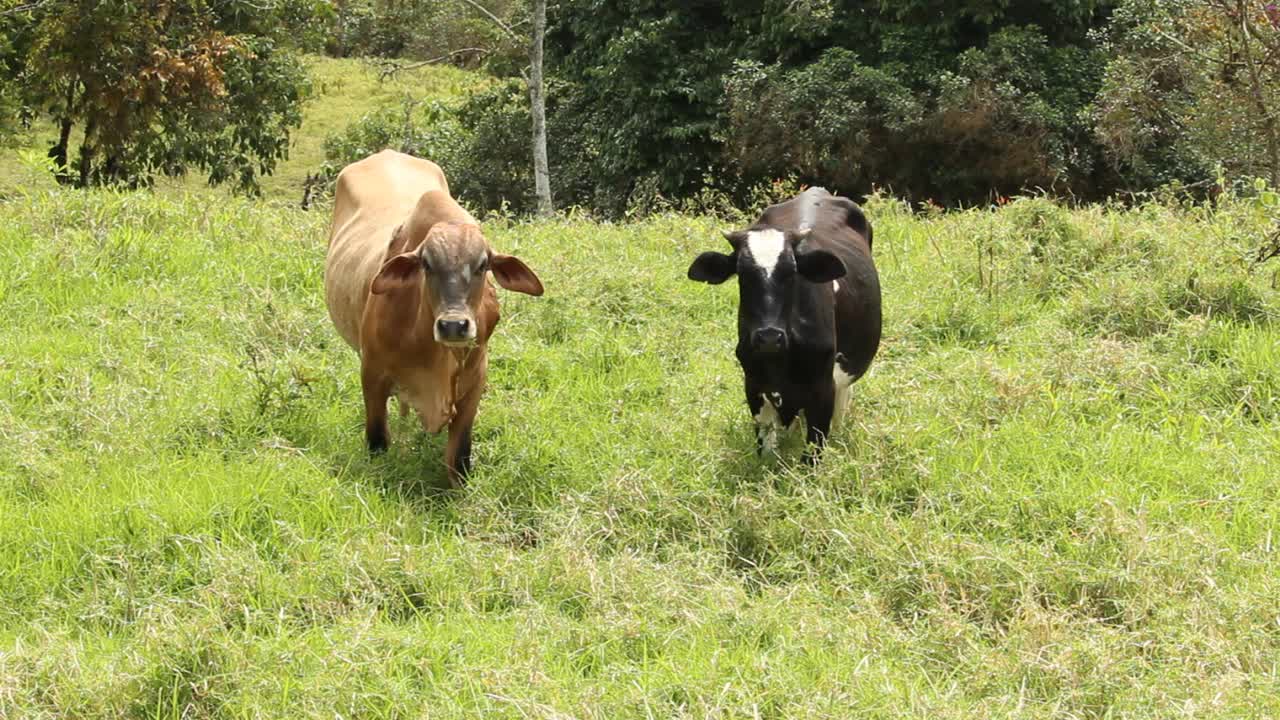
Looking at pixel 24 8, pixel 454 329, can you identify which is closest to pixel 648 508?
pixel 454 329

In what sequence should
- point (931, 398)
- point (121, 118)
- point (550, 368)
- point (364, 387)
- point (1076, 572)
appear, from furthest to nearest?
point (121, 118) → point (550, 368) → point (931, 398) → point (364, 387) → point (1076, 572)

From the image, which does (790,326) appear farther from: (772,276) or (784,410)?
(784,410)

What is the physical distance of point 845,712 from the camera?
13.2ft

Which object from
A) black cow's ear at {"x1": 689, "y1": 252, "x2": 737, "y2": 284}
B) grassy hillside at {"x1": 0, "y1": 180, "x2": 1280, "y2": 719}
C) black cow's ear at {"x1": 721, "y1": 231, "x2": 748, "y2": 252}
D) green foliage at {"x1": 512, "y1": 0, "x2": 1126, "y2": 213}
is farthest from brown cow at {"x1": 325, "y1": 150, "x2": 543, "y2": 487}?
green foliage at {"x1": 512, "y1": 0, "x2": 1126, "y2": 213}

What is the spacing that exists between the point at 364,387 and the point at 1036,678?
3.10 meters

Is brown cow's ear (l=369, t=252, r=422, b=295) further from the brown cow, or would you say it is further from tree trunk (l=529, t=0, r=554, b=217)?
tree trunk (l=529, t=0, r=554, b=217)

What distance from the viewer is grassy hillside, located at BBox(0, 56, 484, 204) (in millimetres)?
22047

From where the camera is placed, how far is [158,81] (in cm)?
1467

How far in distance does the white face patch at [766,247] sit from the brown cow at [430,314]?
2.94 ft

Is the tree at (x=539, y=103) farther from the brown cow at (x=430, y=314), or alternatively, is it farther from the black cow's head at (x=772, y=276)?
the black cow's head at (x=772, y=276)

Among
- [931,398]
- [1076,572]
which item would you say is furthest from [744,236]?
[1076,572]

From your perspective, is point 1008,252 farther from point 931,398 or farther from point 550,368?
point 550,368

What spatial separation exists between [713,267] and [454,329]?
136 cm

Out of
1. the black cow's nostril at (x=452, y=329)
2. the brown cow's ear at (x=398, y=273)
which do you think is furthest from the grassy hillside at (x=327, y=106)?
the black cow's nostril at (x=452, y=329)
